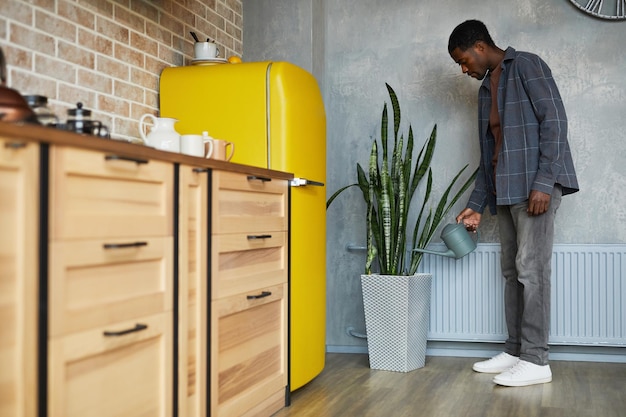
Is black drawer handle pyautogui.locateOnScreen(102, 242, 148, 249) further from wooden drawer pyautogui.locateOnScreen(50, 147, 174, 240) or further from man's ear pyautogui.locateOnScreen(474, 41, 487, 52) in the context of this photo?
man's ear pyautogui.locateOnScreen(474, 41, 487, 52)

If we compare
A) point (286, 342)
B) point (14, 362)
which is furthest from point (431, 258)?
point (14, 362)

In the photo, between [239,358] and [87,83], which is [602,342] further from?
[87,83]

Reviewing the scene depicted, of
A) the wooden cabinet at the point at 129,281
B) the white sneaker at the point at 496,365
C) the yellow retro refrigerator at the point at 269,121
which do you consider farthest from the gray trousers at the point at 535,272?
the wooden cabinet at the point at 129,281

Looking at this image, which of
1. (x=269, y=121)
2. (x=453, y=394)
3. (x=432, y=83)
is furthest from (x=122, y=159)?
(x=432, y=83)

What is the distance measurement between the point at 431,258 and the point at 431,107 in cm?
82

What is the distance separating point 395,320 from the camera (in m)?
3.57

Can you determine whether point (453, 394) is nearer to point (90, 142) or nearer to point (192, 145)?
point (192, 145)

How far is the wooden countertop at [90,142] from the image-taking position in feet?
4.57

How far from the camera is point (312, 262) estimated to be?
323 cm

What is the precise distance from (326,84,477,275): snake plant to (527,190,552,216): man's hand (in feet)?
1.52

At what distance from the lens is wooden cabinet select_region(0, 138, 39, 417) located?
138 centimetres

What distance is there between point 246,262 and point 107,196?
870mm

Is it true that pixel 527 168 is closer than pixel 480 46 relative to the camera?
Yes

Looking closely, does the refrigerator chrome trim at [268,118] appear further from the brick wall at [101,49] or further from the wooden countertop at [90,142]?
the wooden countertop at [90,142]
